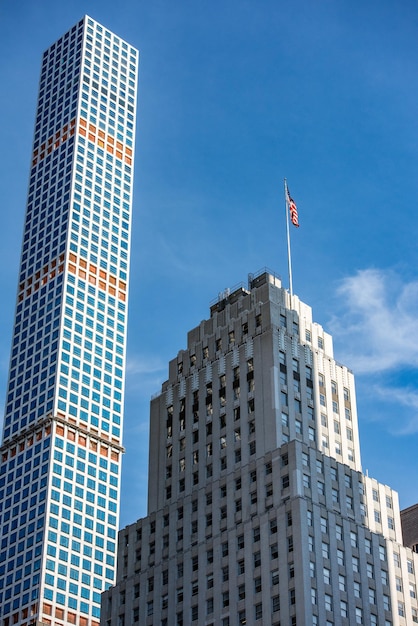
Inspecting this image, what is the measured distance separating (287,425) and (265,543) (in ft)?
61.5

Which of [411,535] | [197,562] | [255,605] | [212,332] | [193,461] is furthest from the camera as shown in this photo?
[411,535]

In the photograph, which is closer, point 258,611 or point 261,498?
point 258,611

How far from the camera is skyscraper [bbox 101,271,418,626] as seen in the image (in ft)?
457

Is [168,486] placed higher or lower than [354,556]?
higher

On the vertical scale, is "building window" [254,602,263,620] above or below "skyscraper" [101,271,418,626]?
below

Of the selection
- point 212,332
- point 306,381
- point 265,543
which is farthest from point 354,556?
point 212,332

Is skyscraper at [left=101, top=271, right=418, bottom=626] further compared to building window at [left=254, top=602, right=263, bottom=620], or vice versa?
skyscraper at [left=101, top=271, right=418, bottom=626]

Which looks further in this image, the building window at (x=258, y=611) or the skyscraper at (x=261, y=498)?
the skyscraper at (x=261, y=498)

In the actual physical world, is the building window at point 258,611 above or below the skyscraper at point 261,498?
below

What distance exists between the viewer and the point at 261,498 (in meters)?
146

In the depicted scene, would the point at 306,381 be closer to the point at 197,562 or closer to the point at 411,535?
the point at 197,562

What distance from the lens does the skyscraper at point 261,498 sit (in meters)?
139

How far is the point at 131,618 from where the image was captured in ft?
509

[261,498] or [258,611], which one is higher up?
[261,498]
